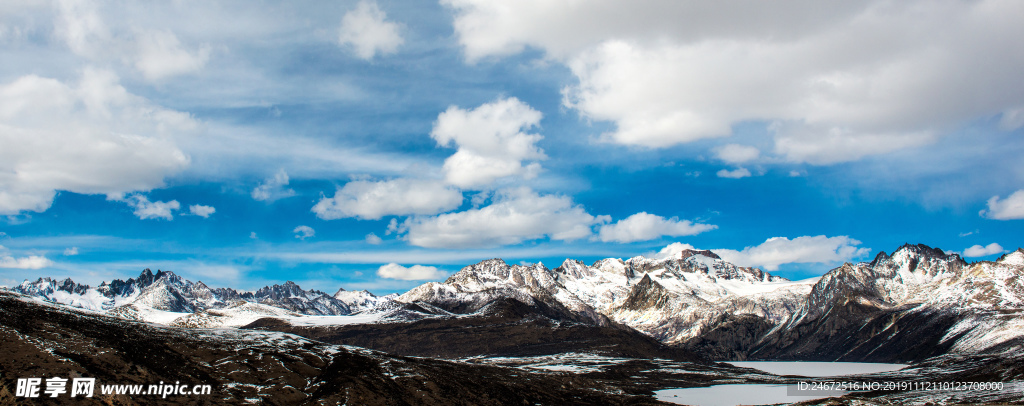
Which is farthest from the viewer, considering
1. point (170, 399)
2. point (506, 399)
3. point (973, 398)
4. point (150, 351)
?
point (973, 398)

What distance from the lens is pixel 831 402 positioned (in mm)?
148250

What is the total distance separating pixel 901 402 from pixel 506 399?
112m

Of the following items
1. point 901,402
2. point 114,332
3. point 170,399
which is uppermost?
point 114,332

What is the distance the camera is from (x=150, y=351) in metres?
104

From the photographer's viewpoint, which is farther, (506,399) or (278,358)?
(506,399)

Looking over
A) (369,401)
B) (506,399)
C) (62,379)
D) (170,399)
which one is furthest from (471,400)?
(62,379)

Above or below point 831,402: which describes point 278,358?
above

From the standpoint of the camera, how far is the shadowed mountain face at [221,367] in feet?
286

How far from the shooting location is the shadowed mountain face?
87.2 m

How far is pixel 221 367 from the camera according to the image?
350 feet

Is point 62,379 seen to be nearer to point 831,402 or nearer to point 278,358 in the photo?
point 278,358

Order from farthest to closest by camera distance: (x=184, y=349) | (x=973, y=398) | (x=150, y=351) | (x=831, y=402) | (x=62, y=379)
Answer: (x=973, y=398) → (x=831, y=402) → (x=184, y=349) → (x=150, y=351) → (x=62, y=379)

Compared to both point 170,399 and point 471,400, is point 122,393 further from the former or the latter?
point 471,400

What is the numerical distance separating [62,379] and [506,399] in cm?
8362
